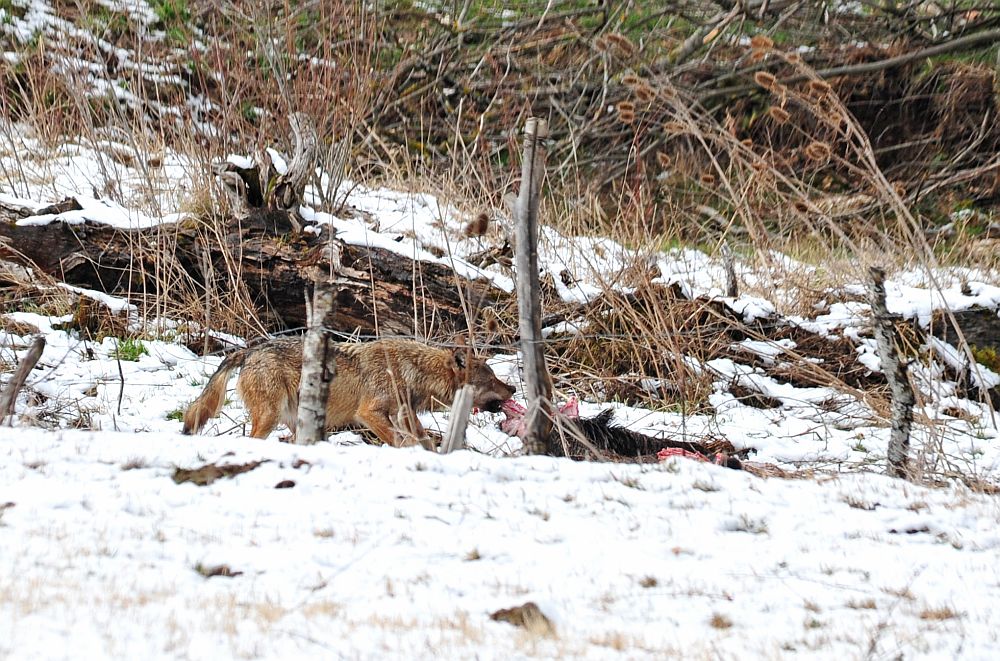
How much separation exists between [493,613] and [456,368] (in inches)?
156

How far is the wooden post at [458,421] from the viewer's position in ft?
17.1

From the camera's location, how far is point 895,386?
5.52 m

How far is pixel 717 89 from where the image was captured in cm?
1217

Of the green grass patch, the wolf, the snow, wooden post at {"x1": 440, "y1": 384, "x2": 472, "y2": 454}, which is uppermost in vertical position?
the green grass patch

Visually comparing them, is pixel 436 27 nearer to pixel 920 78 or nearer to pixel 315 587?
pixel 920 78

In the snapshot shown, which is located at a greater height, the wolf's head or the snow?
the wolf's head

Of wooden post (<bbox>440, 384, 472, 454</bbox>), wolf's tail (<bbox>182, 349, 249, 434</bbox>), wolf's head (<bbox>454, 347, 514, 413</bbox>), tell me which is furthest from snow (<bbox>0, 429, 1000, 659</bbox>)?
wolf's head (<bbox>454, 347, 514, 413</bbox>)

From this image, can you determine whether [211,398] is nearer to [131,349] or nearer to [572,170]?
[131,349]

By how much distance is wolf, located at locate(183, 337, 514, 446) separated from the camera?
20.1 ft

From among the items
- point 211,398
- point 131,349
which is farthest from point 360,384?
point 131,349

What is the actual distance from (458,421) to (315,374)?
834 mm

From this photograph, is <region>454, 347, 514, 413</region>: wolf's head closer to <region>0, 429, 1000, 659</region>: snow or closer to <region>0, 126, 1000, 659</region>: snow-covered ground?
<region>0, 126, 1000, 659</region>: snow-covered ground

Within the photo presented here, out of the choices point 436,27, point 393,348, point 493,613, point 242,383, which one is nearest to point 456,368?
point 393,348

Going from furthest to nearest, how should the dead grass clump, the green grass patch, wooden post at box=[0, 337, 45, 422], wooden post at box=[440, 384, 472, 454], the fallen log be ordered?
the fallen log
the green grass patch
the dead grass clump
wooden post at box=[0, 337, 45, 422]
wooden post at box=[440, 384, 472, 454]
